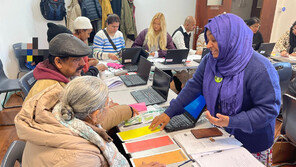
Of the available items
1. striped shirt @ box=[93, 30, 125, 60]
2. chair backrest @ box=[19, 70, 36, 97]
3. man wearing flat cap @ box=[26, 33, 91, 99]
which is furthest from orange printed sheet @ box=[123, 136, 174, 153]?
striped shirt @ box=[93, 30, 125, 60]

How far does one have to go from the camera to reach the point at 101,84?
900 mm

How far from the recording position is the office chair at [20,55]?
368cm

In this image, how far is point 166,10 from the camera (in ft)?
17.2

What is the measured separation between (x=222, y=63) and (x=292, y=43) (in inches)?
138

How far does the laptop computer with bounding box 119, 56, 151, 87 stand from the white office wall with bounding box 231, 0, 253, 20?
15.7 feet

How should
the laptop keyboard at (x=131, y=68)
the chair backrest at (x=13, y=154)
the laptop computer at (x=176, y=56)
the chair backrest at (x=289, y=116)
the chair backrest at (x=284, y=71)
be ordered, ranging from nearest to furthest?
the chair backrest at (x=13, y=154)
the chair backrest at (x=289, y=116)
the chair backrest at (x=284, y=71)
the laptop keyboard at (x=131, y=68)
the laptop computer at (x=176, y=56)

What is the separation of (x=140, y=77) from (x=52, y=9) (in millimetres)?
2905

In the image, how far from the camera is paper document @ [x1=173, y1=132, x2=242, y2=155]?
116cm

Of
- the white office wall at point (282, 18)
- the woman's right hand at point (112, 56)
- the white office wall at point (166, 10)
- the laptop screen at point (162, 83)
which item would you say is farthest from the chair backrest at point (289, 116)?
the white office wall at point (166, 10)

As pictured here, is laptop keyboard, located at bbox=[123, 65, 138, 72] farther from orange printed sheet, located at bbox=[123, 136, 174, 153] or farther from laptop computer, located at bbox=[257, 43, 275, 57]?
laptop computer, located at bbox=[257, 43, 275, 57]

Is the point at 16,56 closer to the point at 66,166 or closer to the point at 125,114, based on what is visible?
the point at 125,114

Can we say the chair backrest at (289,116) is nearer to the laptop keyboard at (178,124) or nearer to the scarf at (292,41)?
the laptop keyboard at (178,124)

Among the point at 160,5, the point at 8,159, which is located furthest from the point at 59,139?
the point at 160,5

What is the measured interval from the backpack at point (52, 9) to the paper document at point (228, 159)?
13.6 ft
